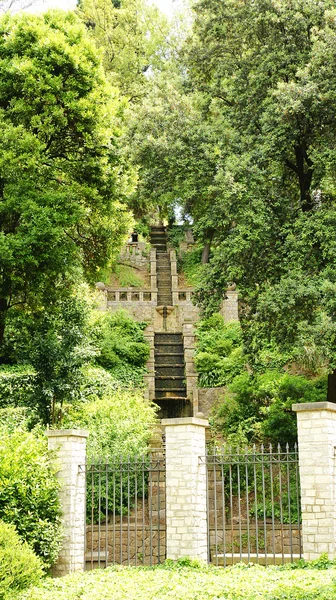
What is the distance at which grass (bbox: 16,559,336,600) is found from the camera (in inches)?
297

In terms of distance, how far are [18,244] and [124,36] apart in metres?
26.5

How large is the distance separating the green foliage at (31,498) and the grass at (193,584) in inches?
25.1

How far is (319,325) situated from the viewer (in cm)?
1372

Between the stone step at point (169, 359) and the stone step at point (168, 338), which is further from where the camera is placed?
the stone step at point (168, 338)

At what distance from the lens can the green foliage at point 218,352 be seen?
22172 millimetres

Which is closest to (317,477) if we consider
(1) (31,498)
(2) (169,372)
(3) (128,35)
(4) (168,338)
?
(1) (31,498)

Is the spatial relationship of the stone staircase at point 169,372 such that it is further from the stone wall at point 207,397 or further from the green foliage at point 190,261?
the green foliage at point 190,261

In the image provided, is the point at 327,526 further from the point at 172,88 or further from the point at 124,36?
the point at 124,36

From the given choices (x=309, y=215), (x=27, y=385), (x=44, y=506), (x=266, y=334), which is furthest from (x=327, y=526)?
(x=27, y=385)

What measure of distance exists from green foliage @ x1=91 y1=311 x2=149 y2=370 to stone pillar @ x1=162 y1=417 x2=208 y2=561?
453 inches

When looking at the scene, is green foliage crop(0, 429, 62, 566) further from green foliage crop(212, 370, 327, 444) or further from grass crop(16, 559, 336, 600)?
green foliage crop(212, 370, 327, 444)

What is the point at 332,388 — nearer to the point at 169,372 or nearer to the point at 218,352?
the point at 218,352

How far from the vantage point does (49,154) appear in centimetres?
1652

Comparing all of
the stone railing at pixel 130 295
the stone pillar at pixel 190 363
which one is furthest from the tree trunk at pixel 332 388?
the stone railing at pixel 130 295
